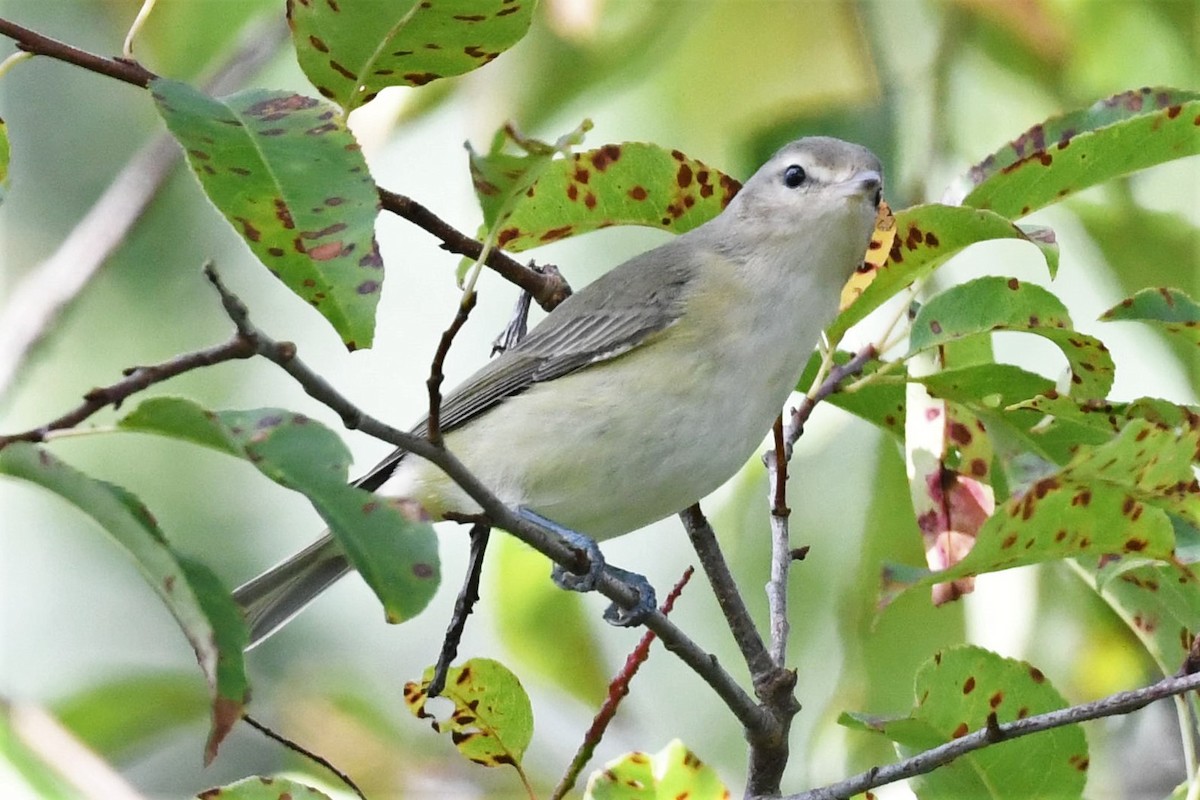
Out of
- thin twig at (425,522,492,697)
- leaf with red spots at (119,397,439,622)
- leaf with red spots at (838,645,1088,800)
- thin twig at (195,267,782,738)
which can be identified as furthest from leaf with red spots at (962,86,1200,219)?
leaf with red spots at (119,397,439,622)

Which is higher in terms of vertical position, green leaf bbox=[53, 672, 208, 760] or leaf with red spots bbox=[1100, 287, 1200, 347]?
green leaf bbox=[53, 672, 208, 760]

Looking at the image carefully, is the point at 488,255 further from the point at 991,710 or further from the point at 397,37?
the point at 991,710

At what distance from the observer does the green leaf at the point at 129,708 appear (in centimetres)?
280

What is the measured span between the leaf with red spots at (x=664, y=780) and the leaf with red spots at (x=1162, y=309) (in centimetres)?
79

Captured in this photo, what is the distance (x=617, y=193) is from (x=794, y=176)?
63cm

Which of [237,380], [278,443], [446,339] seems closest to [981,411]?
[446,339]

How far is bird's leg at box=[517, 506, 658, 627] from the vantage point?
6.82ft

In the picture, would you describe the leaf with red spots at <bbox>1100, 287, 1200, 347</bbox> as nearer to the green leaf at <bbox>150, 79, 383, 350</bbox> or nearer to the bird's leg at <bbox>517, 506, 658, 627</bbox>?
the bird's leg at <bbox>517, 506, 658, 627</bbox>

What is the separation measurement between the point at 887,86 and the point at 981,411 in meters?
1.13

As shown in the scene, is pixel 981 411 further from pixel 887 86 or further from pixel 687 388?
pixel 887 86

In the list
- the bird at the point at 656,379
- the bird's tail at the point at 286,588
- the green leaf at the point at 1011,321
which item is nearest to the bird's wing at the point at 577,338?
the bird at the point at 656,379

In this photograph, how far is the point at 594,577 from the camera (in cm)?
209

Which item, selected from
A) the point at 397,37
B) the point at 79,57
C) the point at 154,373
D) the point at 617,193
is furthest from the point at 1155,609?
the point at 79,57

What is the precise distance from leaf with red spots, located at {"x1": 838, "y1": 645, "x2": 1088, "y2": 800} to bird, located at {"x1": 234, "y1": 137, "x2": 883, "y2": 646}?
1.89 feet
